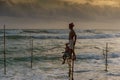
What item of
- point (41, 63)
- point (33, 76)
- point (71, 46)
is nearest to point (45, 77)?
point (33, 76)

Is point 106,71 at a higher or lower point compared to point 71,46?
lower

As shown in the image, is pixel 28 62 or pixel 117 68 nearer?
pixel 117 68

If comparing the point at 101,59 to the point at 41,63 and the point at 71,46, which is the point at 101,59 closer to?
the point at 41,63

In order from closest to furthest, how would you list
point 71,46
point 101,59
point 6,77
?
point 71,46
point 6,77
point 101,59

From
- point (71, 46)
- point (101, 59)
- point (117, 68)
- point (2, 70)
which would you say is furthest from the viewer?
point (101, 59)

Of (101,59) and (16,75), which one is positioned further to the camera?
(101,59)

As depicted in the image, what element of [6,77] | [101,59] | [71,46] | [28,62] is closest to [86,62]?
[101,59]

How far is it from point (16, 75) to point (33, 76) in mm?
899

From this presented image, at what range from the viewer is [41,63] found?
2189 cm

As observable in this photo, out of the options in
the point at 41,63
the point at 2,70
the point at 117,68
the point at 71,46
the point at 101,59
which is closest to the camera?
the point at 71,46

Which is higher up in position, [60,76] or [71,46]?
[71,46]

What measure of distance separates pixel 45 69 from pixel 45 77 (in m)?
2.73

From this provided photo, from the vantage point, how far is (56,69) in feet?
63.8

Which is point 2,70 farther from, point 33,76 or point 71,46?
point 71,46
